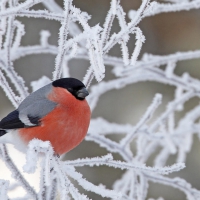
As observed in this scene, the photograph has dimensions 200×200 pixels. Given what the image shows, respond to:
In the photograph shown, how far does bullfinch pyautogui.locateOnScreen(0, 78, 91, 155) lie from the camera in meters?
2.27

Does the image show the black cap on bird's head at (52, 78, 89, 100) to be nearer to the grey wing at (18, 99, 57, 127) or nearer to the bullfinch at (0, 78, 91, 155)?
the bullfinch at (0, 78, 91, 155)

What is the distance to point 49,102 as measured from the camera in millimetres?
2434

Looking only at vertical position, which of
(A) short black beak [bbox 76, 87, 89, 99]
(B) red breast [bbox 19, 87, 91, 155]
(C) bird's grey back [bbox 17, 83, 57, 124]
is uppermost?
(A) short black beak [bbox 76, 87, 89, 99]

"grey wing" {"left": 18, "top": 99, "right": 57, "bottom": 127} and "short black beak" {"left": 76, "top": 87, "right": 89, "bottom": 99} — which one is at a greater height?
"short black beak" {"left": 76, "top": 87, "right": 89, "bottom": 99}

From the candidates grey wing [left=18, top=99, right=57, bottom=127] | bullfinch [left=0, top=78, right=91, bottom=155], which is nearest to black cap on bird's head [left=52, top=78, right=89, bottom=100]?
bullfinch [left=0, top=78, right=91, bottom=155]


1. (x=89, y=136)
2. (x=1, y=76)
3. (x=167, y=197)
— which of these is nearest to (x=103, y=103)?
(x=167, y=197)

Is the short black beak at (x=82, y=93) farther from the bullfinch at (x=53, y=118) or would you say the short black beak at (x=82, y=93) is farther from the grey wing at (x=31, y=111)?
the grey wing at (x=31, y=111)

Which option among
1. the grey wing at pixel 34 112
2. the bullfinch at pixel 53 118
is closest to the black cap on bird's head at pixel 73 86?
A: the bullfinch at pixel 53 118

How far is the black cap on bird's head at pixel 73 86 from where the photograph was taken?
2.31 m

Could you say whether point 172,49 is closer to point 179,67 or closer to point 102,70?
point 179,67

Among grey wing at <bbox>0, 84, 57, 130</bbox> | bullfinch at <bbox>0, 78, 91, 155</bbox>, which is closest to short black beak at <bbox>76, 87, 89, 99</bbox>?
bullfinch at <bbox>0, 78, 91, 155</bbox>

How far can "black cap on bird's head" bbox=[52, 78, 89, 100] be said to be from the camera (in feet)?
7.59

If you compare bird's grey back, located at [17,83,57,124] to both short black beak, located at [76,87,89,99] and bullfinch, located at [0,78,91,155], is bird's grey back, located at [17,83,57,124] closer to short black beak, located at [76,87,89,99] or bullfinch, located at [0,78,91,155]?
bullfinch, located at [0,78,91,155]

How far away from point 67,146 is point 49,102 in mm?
273
